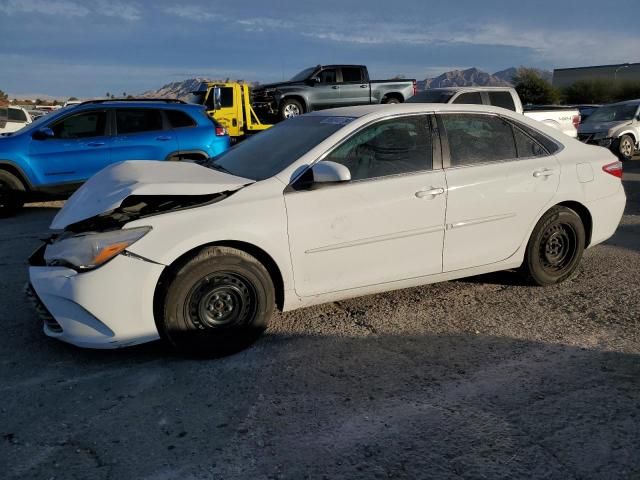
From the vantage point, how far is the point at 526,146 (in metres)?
4.70

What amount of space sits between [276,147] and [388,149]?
882 millimetres

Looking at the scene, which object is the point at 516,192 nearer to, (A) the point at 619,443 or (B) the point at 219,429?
(A) the point at 619,443

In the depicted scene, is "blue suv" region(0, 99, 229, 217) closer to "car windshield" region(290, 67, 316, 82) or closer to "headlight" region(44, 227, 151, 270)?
"headlight" region(44, 227, 151, 270)

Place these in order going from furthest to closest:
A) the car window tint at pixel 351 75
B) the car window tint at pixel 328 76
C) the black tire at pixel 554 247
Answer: the car window tint at pixel 351 75
the car window tint at pixel 328 76
the black tire at pixel 554 247

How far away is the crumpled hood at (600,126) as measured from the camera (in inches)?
607

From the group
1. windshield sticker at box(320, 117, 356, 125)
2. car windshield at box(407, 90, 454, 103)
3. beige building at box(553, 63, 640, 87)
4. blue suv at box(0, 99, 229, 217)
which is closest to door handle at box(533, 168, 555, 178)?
windshield sticker at box(320, 117, 356, 125)

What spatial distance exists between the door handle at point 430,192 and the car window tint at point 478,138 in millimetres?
292

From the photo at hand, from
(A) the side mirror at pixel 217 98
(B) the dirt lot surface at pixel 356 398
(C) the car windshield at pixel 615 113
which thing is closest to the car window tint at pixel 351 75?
(A) the side mirror at pixel 217 98

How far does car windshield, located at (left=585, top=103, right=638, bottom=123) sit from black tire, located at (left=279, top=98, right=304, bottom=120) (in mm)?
9184

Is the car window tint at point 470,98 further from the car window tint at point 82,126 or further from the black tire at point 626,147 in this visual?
the car window tint at point 82,126

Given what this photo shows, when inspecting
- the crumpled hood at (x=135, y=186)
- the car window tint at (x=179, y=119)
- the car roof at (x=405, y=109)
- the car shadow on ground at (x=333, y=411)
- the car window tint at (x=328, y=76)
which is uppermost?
the car window tint at (x=328, y=76)

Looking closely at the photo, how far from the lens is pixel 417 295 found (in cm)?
478

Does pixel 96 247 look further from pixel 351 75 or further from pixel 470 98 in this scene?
pixel 351 75

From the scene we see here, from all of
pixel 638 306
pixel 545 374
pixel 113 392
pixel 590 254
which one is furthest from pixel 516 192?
pixel 113 392
